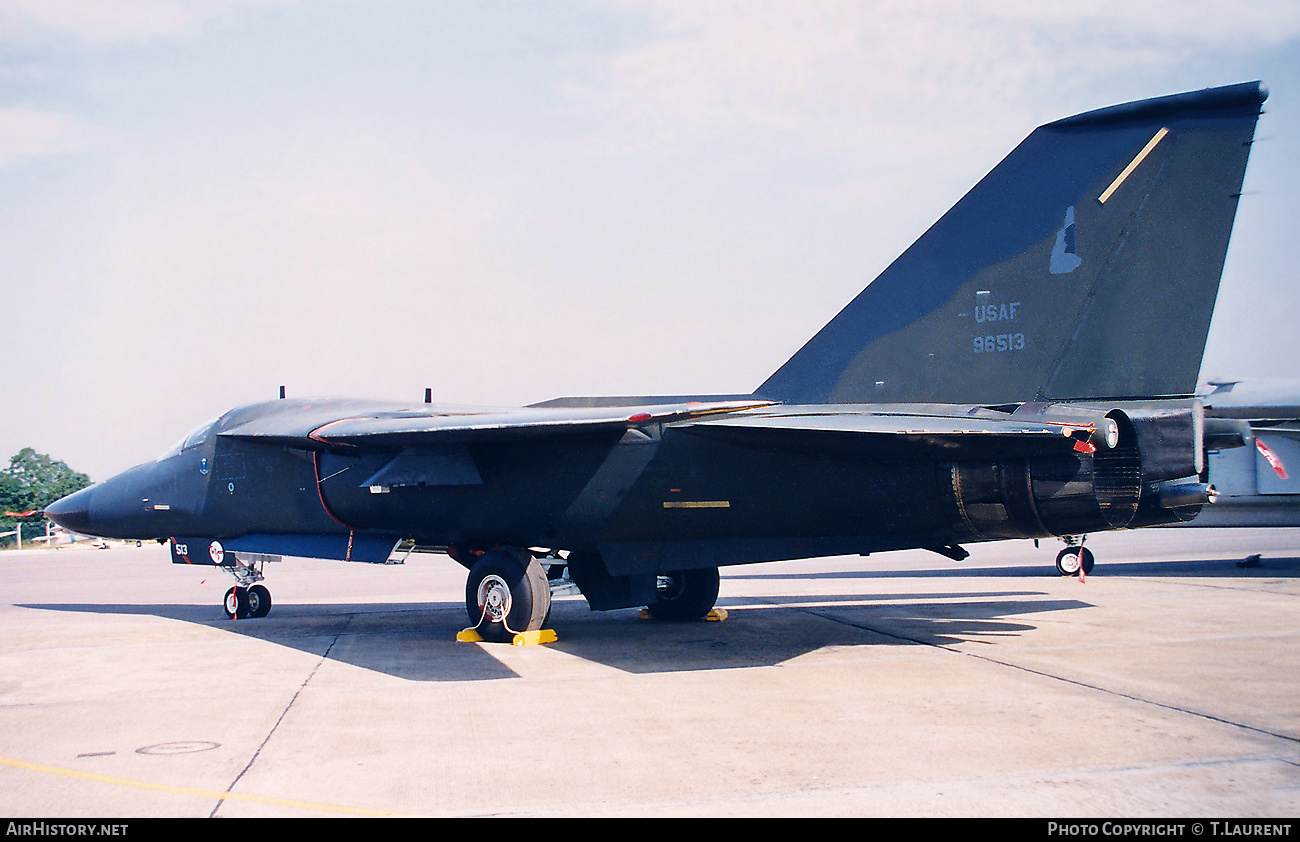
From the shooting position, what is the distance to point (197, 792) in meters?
5.29

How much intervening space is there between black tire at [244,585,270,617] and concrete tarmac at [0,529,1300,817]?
0.71 feet

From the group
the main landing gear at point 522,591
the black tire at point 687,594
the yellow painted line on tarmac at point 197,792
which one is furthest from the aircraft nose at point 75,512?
the yellow painted line on tarmac at point 197,792

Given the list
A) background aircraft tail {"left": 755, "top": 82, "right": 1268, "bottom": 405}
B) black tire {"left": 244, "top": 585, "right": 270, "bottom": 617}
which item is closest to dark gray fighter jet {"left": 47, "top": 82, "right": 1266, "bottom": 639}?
background aircraft tail {"left": 755, "top": 82, "right": 1268, "bottom": 405}

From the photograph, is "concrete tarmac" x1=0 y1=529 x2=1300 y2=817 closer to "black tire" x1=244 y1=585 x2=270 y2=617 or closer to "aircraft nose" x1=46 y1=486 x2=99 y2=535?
"black tire" x1=244 y1=585 x2=270 y2=617

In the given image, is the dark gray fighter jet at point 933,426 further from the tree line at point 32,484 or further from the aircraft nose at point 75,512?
the tree line at point 32,484

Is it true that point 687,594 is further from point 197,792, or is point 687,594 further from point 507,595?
point 197,792

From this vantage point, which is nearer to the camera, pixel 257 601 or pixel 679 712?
pixel 679 712

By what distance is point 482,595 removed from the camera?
11031 millimetres

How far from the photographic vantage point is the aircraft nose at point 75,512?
48.1 feet

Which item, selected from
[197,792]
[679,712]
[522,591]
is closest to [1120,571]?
[522,591]

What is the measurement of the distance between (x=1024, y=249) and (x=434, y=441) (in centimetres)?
618

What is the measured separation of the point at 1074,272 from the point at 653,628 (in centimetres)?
623

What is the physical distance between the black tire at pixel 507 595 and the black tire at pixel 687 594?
7.17ft

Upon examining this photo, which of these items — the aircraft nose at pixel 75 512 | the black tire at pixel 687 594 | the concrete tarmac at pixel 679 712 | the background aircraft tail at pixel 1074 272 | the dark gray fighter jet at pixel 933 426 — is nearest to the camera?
the concrete tarmac at pixel 679 712
